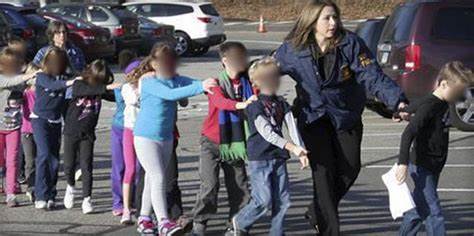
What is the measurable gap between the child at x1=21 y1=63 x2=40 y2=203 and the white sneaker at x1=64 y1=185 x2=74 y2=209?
0.44 metres

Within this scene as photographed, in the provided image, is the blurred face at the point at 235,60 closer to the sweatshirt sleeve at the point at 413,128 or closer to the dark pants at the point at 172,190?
the dark pants at the point at 172,190

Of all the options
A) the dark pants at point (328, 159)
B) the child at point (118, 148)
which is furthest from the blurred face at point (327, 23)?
the child at point (118, 148)

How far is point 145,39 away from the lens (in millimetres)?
29656

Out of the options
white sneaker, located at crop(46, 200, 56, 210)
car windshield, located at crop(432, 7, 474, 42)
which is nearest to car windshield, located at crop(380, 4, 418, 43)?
car windshield, located at crop(432, 7, 474, 42)

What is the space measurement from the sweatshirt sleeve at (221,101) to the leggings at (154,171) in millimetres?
539

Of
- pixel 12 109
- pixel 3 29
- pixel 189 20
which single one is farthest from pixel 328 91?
pixel 189 20

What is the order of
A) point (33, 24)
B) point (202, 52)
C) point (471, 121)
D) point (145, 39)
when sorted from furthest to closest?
point (202, 52) < point (145, 39) < point (33, 24) < point (471, 121)

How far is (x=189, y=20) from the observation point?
3184 centimetres

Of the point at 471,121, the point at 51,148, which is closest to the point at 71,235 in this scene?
the point at 51,148

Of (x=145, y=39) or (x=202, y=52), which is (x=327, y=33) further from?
(x=202, y=52)

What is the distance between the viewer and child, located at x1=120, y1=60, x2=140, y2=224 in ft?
27.7

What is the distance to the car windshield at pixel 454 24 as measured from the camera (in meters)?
14.4

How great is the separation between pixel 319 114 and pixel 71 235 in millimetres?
2378

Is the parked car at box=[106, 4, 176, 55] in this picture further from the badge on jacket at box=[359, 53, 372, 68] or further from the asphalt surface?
the badge on jacket at box=[359, 53, 372, 68]
